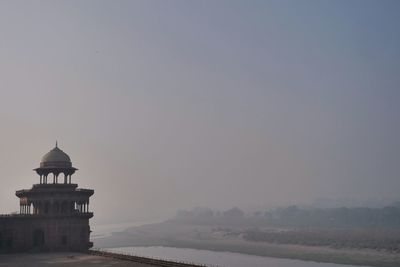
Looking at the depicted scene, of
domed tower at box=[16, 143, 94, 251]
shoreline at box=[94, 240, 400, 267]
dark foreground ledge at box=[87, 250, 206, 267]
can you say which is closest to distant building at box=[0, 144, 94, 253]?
domed tower at box=[16, 143, 94, 251]

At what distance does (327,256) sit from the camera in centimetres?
11075

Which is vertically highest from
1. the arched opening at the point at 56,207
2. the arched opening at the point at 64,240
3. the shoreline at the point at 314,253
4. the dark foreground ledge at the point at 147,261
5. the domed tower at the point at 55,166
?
the domed tower at the point at 55,166

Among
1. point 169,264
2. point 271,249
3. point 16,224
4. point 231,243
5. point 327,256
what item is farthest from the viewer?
point 231,243

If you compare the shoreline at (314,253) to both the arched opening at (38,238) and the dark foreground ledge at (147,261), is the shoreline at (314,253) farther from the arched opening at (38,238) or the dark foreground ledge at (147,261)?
the arched opening at (38,238)

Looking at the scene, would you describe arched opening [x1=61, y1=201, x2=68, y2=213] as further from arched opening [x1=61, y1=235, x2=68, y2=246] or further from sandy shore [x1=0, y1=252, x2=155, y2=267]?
sandy shore [x1=0, y1=252, x2=155, y2=267]

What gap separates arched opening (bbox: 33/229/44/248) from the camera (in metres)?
71.8

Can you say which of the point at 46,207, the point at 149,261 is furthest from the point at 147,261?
the point at 46,207

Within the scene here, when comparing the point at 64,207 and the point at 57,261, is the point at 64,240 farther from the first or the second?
the point at 57,261

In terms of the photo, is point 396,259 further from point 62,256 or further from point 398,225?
point 398,225

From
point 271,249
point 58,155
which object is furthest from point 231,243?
point 58,155

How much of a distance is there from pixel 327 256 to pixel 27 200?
216 ft

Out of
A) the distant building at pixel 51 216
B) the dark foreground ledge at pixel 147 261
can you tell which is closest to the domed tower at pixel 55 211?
the distant building at pixel 51 216

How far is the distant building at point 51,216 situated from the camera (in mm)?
70375

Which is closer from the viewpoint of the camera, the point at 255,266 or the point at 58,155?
the point at 58,155
